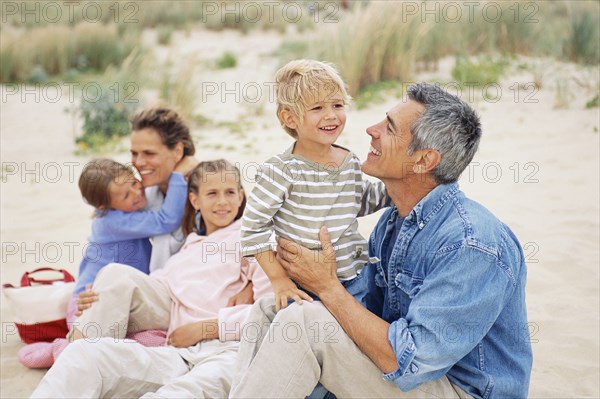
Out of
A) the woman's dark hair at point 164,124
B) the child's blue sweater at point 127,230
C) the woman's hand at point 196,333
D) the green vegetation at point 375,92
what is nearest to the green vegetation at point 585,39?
the green vegetation at point 375,92

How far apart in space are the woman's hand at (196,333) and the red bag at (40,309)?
934 millimetres

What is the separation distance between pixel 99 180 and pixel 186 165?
51 cm

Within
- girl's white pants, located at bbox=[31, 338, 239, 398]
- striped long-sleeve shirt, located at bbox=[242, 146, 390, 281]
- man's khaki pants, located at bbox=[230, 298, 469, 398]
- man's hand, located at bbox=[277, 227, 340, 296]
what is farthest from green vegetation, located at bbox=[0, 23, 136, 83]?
man's khaki pants, located at bbox=[230, 298, 469, 398]

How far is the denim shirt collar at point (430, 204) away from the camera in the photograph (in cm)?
284

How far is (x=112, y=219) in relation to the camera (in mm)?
4156

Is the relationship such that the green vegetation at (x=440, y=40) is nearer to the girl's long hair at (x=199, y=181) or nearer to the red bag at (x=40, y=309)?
the girl's long hair at (x=199, y=181)

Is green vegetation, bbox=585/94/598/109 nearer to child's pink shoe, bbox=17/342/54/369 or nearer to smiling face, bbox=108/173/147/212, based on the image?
smiling face, bbox=108/173/147/212

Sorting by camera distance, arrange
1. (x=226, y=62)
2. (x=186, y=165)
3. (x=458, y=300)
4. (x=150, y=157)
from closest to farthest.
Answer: (x=458, y=300) < (x=150, y=157) < (x=186, y=165) < (x=226, y=62)

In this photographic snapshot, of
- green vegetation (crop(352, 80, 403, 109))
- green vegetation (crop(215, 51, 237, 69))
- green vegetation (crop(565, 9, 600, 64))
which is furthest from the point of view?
green vegetation (crop(215, 51, 237, 69))

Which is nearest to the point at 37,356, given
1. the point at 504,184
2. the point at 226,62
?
the point at 504,184

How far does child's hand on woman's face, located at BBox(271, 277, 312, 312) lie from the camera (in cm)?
289

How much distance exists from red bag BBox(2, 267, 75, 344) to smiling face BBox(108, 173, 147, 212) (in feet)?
1.87

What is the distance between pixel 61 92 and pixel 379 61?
4560 millimetres

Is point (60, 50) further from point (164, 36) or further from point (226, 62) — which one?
point (164, 36)
